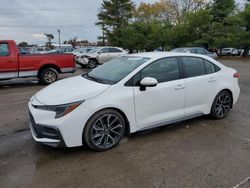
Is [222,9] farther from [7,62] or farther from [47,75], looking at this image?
[7,62]

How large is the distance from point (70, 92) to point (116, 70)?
1.08 meters

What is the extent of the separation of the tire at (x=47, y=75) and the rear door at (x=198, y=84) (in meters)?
7.13

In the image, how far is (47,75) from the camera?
1032cm

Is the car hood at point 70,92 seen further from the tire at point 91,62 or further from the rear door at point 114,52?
the rear door at point 114,52

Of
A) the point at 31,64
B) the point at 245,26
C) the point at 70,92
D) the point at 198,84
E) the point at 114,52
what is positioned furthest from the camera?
the point at 245,26

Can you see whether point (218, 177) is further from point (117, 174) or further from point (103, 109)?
point (103, 109)

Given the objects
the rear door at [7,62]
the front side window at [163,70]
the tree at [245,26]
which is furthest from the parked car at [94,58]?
the tree at [245,26]

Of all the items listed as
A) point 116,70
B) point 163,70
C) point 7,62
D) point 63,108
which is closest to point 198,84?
point 163,70

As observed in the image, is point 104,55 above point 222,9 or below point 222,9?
below

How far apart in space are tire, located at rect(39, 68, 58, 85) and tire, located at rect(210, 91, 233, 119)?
7357 millimetres

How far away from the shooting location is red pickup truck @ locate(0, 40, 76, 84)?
9.28m

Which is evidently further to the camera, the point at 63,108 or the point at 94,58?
the point at 94,58

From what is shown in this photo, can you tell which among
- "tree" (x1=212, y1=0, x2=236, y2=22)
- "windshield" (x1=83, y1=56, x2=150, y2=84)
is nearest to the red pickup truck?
"windshield" (x1=83, y1=56, x2=150, y2=84)

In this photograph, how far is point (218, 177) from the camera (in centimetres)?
306
